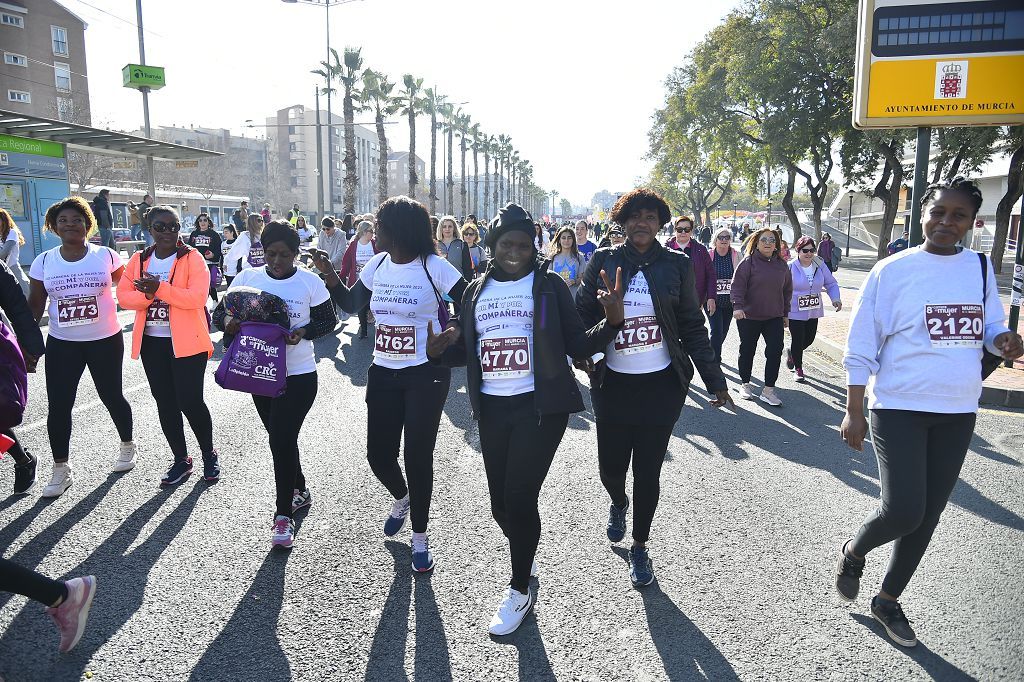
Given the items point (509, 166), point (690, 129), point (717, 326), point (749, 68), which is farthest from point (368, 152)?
point (717, 326)

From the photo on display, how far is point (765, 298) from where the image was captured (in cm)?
739

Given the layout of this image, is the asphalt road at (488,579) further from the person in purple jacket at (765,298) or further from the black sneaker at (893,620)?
the person in purple jacket at (765,298)

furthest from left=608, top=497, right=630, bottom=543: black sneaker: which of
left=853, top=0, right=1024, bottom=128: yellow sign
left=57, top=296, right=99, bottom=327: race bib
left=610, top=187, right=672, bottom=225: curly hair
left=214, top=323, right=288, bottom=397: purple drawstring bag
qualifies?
left=853, top=0, right=1024, bottom=128: yellow sign

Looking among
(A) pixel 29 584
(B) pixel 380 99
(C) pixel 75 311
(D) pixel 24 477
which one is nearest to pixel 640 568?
(A) pixel 29 584

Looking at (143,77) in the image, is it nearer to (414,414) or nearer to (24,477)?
(24,477)

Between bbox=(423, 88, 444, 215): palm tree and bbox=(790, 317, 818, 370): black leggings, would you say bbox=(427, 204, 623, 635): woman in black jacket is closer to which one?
bbox=(790, 317, 818, 370): black leggings

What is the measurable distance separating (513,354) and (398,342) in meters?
0.81

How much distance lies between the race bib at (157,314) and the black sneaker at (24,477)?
119cm

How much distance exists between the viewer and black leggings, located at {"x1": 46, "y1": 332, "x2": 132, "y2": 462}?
460 centimetres

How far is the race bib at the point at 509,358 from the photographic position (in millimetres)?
3199

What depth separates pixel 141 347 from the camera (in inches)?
189

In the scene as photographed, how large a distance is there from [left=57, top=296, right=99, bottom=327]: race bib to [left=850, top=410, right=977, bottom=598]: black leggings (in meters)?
4.66

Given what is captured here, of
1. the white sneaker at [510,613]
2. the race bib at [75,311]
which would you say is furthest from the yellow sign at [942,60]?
the race bib at [75,311]

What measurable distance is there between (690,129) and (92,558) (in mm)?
41268
